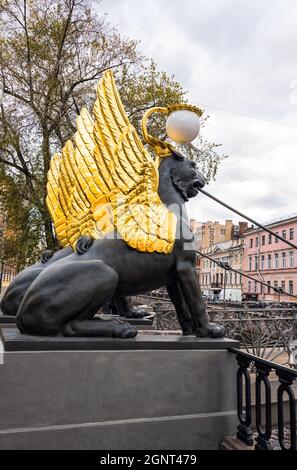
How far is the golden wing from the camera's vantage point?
328 cm

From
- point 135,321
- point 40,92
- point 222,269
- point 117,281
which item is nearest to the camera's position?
point 117,281

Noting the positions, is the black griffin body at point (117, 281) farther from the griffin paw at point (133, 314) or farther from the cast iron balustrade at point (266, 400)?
the griffin paw at point (133, 314)

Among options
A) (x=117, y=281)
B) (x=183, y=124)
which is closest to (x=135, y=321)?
(x=117, y=281)

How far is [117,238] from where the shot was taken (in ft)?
10.7

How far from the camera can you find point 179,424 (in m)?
3.01

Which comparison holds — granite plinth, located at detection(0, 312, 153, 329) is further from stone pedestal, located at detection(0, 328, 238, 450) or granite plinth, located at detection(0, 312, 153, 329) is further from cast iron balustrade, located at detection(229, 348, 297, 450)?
cast iron balustrade, located at detection(229, 348, 297, 450)

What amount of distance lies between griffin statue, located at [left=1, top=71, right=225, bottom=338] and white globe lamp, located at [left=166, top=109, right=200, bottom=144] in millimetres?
51

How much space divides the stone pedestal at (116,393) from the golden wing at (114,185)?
2.92 feet

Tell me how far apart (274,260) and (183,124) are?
5068cm

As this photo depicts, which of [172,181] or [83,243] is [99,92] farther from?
[83,243]

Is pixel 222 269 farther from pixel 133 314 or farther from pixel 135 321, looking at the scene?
pixel 135 321

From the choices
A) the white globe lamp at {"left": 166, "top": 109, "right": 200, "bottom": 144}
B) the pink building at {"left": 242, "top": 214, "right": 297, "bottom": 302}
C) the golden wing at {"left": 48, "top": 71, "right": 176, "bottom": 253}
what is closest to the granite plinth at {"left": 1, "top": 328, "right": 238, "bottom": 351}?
the golden wing at {"left": 48, "top": 71, "right": 176, "bottom": 253}

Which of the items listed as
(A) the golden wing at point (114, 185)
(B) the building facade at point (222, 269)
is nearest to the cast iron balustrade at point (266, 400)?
(A) the golden wing at point (114, 185)
